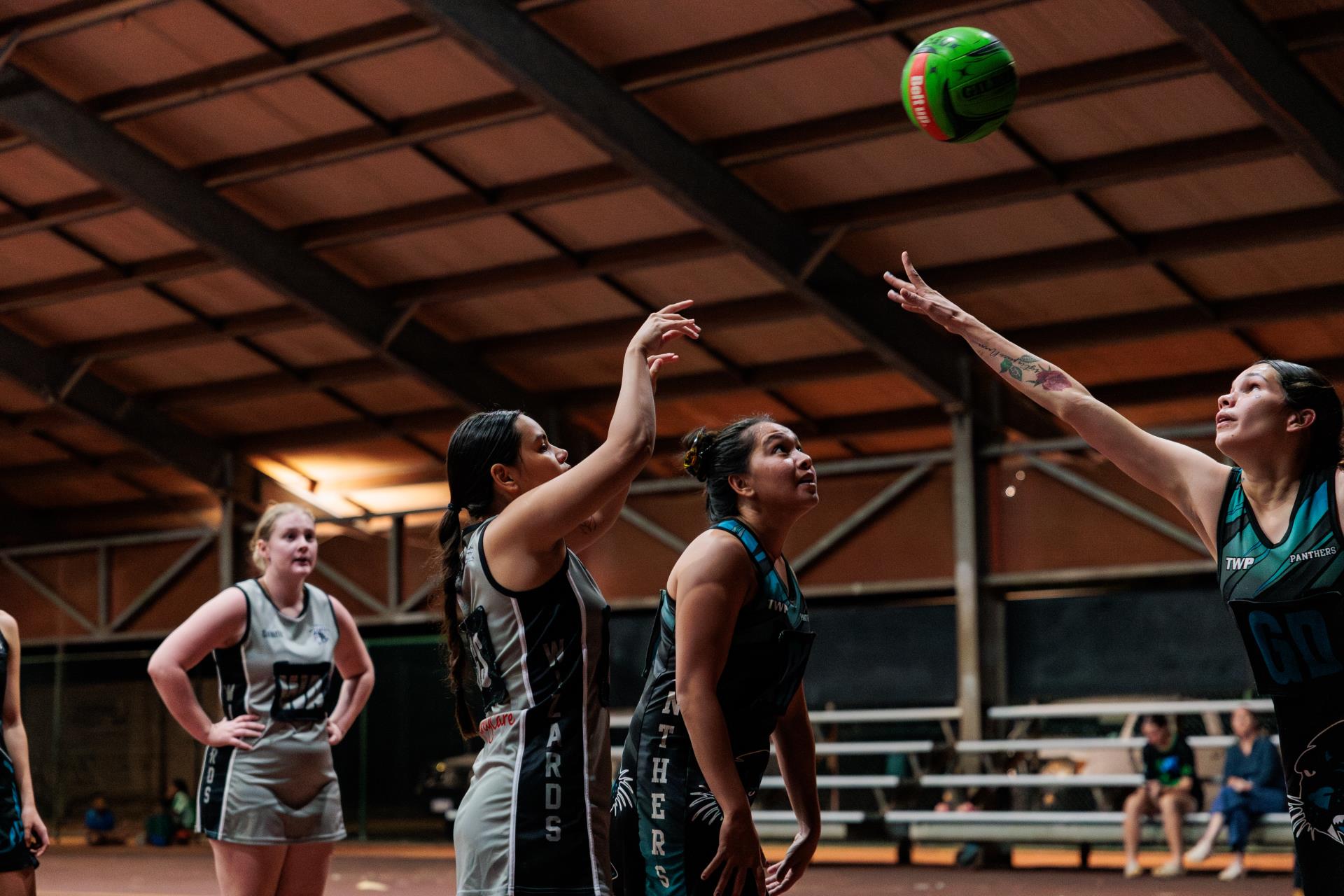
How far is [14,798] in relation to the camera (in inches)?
196

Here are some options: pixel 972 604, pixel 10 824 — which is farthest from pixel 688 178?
pixel 10 824

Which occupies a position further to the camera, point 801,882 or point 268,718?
point 801,882

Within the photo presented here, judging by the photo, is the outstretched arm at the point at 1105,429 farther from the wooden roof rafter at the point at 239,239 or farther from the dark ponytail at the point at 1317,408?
the wooden roof rafter at the point at 239,239

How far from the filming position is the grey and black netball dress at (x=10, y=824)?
4.81 metres

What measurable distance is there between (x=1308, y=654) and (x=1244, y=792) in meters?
8.33

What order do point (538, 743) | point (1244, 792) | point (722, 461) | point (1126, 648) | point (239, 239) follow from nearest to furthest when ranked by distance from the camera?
point (538, 743), point (722, 461), point (1244, 792), point (1126, 648), point (239, 239)

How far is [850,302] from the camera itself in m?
12.7

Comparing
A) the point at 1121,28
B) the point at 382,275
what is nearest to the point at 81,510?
the point at 382,275

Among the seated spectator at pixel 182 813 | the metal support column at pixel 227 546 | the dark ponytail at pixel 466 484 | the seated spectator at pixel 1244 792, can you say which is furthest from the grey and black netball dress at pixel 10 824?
the metal support column at pixel 227 546

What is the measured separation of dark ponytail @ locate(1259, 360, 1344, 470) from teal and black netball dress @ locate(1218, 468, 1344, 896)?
0.32 feet

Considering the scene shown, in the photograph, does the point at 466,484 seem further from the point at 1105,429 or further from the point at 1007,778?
the point at 1007,778

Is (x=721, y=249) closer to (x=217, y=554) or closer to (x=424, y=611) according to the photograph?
(x=424, y=611)

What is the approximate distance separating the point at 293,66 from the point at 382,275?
3090mm

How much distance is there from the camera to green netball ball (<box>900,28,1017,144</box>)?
5664 mm
